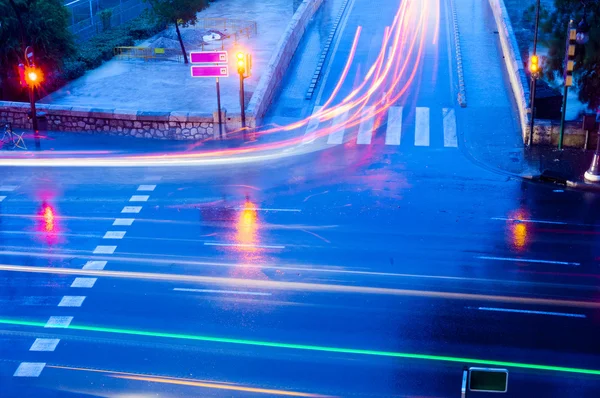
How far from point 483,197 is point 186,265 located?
912 cm

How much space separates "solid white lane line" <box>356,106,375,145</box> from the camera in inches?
1058

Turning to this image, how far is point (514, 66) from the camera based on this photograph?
101 feet

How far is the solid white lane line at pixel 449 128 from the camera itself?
1045 inches

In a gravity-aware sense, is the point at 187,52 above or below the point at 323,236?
above

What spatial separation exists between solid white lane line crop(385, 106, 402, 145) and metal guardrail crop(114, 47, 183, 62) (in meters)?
12.4

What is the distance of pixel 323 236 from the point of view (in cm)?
1897

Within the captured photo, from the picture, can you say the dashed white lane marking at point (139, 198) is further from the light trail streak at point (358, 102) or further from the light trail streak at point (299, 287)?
the light trail streak at point (299, 287)

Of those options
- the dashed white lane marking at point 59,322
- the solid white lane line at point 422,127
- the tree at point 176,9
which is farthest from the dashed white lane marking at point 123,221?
the tree at point 176,9

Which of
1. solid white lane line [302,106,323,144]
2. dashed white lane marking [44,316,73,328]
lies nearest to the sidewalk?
solid white lane line [302,106,323,144]

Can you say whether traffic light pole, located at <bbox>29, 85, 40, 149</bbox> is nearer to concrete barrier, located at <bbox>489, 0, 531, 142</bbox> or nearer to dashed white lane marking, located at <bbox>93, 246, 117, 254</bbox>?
dashed white lane marking, located at <bbox>93, 246, 117, 254</bbox>

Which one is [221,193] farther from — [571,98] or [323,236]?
[571,98]

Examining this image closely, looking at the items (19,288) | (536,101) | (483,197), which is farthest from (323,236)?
(536,101)

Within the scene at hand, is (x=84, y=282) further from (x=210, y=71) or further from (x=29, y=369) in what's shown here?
(x=210, y=71)

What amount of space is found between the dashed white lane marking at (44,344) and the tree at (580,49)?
2203cm
